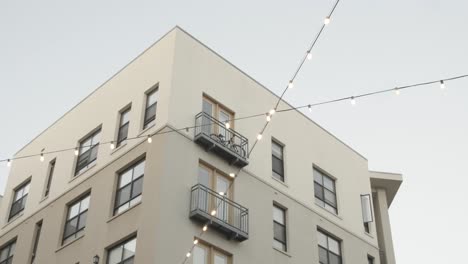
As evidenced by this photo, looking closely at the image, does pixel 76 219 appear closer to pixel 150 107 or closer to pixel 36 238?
pixel 36 238

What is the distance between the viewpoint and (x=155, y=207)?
21.4 metres

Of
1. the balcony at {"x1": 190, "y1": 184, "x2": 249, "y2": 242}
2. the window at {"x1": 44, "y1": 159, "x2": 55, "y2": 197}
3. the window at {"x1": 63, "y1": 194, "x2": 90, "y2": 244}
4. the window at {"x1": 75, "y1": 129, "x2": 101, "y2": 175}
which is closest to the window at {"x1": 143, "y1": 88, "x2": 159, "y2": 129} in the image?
the window at {"x1": 75, "y1": 129, "x2": 101, "y2": 175}

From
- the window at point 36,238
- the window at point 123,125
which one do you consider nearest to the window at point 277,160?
the window at point 123,125

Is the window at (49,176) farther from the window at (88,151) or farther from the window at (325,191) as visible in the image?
the window at (325,191)

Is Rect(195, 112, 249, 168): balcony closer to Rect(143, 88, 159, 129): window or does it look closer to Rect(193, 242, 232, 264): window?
Rect(143, 88, 159, 129): window

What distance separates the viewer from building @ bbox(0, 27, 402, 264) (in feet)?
72.9

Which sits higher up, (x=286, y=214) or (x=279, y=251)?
(x=286, y=214)

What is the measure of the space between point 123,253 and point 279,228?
6.03 metres

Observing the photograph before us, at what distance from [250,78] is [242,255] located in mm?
7490

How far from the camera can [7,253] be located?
28.4 meters

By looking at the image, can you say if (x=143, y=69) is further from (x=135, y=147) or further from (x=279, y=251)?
(x=279, y=251)

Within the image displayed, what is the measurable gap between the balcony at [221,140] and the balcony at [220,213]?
1.45 metres

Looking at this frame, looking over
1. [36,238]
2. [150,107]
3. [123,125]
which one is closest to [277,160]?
[150,107]

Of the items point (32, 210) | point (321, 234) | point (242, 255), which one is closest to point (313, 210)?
point (321, 234)
